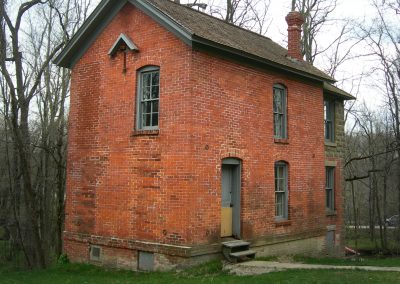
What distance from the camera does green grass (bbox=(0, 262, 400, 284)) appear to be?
992 cm

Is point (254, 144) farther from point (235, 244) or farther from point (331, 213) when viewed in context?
point (331, 213)

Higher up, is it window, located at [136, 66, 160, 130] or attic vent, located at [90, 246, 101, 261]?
window, located at [136, 66, 160, 130]

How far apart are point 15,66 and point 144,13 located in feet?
31.9

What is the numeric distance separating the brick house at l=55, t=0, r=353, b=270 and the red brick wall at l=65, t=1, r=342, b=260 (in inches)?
1.3

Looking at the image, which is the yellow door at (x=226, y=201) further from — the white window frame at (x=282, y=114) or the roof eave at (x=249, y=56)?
the roof eave at (x=249, y=56)

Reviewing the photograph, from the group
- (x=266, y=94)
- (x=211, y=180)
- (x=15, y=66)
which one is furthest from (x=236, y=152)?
(x=15, y=66)

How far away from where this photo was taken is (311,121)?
16750mm

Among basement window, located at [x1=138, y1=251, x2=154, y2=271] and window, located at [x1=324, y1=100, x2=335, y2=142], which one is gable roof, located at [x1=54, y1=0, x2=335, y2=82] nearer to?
window, located at [x1=324, y1=100, x2=335, y2=142]

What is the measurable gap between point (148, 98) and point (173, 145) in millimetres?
1809

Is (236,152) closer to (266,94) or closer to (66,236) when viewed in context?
(266,94)

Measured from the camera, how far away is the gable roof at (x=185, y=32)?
12.1m

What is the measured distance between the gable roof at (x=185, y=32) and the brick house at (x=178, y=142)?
0.05m

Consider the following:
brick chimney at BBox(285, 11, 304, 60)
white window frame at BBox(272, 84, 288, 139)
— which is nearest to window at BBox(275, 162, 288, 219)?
white window frame at BBox(272, 84, 288, 139)

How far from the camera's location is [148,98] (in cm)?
1309
